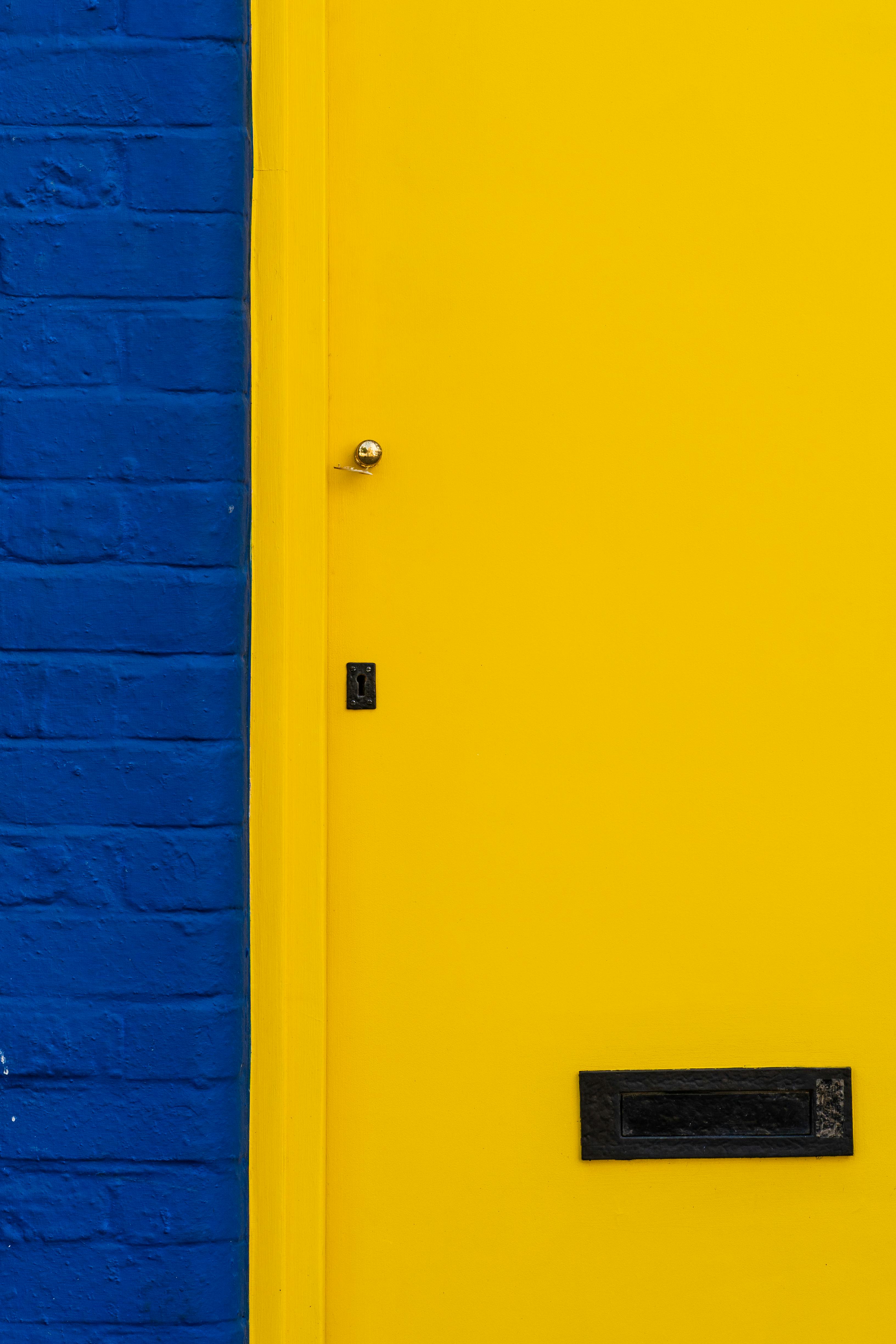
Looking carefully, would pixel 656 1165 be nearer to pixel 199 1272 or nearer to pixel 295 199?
pixel 199 1272

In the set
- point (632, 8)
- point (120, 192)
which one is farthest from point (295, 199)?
point (632, 8)

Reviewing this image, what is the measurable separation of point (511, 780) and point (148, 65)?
3.42 ft

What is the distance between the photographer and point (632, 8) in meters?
1.59

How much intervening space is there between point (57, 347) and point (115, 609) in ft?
1.12

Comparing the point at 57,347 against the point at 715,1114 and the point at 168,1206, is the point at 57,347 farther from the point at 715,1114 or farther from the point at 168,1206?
the point at 715,1114

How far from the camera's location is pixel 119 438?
1428 mm

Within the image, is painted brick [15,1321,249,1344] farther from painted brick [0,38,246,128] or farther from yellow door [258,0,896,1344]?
painted brick [0,38,246,128]

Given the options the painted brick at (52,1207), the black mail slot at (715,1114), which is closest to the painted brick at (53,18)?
the painted brick at (52,1207)

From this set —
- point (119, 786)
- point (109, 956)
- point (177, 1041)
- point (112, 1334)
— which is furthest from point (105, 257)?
point (112, 1334)

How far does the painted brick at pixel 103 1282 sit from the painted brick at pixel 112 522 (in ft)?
2.84

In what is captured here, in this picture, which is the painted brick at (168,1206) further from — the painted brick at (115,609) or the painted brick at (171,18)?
the painted brick at (171,18)

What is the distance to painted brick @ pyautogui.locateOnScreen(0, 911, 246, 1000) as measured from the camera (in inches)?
55.8

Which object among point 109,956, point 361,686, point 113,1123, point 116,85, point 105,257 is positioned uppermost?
point 116,85

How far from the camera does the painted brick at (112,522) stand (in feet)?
4.68
